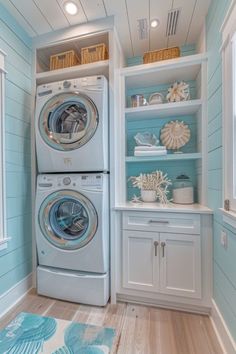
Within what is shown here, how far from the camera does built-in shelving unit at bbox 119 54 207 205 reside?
5.86 ft

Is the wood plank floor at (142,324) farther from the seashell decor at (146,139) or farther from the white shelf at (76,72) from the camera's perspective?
the white shelf at (76,72)

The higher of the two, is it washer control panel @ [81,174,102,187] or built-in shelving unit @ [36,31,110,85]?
built-in shelving unit @ [36,31,110,85]

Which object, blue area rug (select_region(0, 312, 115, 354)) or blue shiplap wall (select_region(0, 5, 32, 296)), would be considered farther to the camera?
blue shiplap wall (select_region(0, 5, 32, 296))

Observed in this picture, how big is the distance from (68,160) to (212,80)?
55.3 inches

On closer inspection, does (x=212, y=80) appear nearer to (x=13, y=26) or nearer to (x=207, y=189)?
(x=207, y=189)

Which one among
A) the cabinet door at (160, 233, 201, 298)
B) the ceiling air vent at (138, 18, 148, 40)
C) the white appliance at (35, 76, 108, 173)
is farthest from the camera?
the ceiling air vent at (138, 18, 148, 40)

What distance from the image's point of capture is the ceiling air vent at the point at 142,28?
1827 millimetres

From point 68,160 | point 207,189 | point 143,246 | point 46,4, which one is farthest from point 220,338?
point 46,4

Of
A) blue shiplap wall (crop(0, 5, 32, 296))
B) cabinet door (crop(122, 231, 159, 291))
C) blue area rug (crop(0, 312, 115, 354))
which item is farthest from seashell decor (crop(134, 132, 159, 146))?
blue area rug (crop(0, 312, 115, 354))

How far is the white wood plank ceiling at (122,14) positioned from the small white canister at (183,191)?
1477 millimetres

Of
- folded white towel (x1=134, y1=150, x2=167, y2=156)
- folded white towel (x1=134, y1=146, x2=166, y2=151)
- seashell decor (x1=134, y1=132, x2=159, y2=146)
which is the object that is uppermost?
seashell decor (x1=134, y1=132, x2=159, y2=146)

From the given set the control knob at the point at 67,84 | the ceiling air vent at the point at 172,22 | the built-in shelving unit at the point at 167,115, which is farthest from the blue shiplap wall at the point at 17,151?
the ceiling air vent at the point at 172,22

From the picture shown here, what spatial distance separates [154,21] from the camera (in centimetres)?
183

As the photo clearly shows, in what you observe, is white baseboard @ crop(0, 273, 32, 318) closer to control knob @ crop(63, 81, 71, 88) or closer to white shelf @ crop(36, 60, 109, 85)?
control knob @ crop(63, 81, 71, 88)
